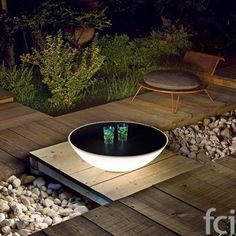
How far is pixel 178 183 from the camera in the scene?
3410mm

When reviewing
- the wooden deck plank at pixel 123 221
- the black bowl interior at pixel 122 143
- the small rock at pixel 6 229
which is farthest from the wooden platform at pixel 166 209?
the small rock at pixel 6 229

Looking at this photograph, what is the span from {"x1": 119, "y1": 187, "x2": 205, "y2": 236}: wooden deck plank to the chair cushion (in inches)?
84.0

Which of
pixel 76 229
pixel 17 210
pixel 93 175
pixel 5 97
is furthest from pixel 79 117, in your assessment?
pixel 76 229

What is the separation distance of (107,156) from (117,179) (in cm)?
22

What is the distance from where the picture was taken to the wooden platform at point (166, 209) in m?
2.84

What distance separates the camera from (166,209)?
3066mm

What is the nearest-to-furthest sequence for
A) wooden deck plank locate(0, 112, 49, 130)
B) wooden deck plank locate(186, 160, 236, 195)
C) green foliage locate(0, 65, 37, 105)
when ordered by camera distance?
wooden deck plank locate(186, 160, 236, 195)
wooden deck plank locate(0, 112, 49, 130)
green foliage locate(0, 65, 37, 105)

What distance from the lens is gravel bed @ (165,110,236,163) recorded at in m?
4.55

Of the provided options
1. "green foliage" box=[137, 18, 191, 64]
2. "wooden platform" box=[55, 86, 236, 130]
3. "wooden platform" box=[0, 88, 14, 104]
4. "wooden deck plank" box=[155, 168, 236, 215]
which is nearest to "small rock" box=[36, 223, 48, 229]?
"wooden deck plank" box=[155, 168, 236, 215]

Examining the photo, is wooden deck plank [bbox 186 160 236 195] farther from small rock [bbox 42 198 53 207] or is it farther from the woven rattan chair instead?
the woven rattan chair

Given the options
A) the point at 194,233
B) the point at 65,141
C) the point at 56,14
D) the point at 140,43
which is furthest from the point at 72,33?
the point at 194,233

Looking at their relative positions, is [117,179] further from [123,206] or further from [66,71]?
[66,71]

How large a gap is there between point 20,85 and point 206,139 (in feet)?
7.84

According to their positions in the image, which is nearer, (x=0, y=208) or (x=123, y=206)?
(x=123, y=206)
